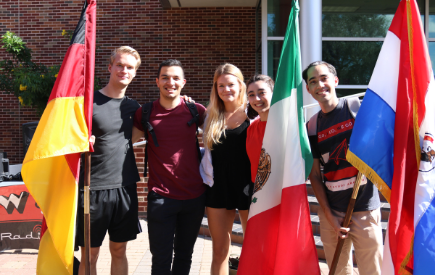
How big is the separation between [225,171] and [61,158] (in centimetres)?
120

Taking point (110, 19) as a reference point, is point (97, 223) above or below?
below

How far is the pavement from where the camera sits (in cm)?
393

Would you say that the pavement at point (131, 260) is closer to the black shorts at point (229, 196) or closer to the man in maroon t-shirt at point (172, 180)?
Result: the man in maroon t-shirt at point (172, 180)

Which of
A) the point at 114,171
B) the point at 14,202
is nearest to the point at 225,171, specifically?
the point at 114,171

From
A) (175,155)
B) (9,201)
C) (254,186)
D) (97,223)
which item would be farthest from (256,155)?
(9,201)

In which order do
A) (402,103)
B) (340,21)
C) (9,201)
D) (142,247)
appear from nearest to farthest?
(402,103)
(9,201)
(142,247)
(340,21)

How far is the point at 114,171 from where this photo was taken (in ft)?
8.84

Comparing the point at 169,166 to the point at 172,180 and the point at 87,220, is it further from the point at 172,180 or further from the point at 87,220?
the point at 87,220

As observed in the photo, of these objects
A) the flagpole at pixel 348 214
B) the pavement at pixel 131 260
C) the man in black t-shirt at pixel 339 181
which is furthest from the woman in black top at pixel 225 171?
the pavement at pixel 131 260

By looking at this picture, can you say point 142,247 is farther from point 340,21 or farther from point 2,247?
point 340,21

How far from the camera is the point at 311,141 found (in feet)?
8.31

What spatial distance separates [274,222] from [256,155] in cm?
51

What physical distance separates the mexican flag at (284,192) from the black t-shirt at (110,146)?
102 cm

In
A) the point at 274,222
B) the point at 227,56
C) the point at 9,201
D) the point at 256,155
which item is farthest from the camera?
the point at 227,56
